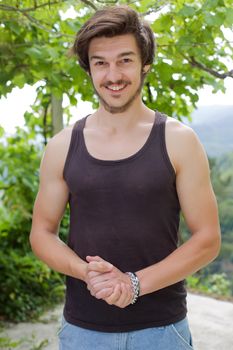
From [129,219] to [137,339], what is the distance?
321mm

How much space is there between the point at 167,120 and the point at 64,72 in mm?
1364

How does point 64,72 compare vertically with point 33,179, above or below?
above

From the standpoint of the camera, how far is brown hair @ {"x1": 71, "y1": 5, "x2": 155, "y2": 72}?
1.60 m

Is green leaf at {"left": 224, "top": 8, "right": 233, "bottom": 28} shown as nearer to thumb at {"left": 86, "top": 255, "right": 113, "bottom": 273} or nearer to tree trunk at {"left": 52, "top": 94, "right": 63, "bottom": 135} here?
thumb at {"left": 86, "top": 255, "right": 113, "bottom": 273}

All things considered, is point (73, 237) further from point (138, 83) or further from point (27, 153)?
point (27, 153)

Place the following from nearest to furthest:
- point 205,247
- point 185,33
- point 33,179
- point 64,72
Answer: point 205,247
point 185,33
point 64,72
point 33,179

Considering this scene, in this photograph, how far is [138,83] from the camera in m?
1.67

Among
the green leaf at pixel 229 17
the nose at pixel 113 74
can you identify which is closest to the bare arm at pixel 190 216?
the nose at pixel 113 74

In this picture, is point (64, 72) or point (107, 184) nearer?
point (107, 184)

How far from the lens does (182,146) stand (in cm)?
156

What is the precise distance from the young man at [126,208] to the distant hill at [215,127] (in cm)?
217

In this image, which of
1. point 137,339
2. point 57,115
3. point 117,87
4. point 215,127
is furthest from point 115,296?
point 215,127

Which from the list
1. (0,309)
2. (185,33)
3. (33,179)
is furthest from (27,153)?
(185,33)

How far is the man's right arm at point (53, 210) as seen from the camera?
166 centimetres
